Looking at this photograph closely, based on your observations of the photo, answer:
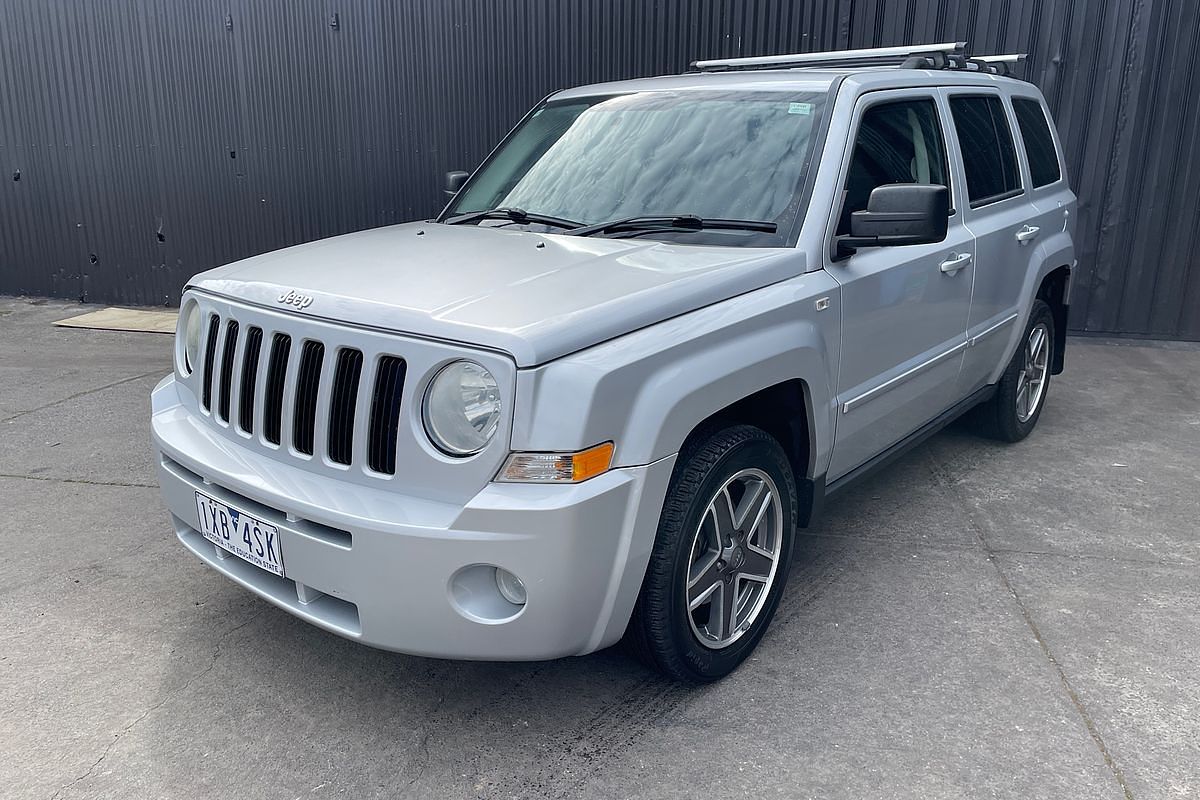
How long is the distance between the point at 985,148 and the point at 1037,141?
2.74 ft

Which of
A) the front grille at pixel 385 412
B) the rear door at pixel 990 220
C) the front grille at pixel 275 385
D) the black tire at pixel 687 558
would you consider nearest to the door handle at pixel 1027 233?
the rear door at pixel 990 220

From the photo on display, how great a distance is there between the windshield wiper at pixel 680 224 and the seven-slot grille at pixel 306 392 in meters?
1.10

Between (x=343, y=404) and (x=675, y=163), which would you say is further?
(x=675, y=163)

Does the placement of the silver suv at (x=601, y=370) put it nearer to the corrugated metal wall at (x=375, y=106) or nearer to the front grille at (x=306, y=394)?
the front grille at (x=306, y=394)

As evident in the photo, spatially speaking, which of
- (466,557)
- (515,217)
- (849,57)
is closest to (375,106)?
(849,57)

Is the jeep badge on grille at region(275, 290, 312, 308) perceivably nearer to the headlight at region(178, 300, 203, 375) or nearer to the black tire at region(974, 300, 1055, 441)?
the headlight at region(178, 300, 203, 375)

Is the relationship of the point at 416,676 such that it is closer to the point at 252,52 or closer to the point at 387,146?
the point at 387,146

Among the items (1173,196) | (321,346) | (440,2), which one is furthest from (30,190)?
(1173,196)

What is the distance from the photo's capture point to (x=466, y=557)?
2.31m

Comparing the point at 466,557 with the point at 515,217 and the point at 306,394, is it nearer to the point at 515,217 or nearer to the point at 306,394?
the point at 306,394

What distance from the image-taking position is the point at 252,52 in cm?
859

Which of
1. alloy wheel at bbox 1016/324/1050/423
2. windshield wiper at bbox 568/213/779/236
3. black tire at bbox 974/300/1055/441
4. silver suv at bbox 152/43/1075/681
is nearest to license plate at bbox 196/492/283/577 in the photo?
silver suv at bbox 152/43/1075/681

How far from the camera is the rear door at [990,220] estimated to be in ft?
13.6

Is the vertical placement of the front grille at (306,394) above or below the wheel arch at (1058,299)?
above
